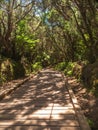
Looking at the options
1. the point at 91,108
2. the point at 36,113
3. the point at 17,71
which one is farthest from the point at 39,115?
the point at 17,71

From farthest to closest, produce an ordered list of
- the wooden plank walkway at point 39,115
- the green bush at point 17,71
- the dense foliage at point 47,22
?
1. the green bush at point 17,71
2. the dense foliage at point 47,22
3. the wooden plank walkway at point 39,115

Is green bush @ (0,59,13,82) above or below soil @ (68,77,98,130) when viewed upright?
above

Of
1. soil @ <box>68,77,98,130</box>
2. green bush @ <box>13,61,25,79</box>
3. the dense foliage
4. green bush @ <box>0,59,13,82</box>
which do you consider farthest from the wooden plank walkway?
green bush @ <box>13,61,25,79</box>

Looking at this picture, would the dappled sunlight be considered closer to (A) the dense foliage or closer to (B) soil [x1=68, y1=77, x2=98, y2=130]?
(B) soil [x1=68, y1=77, x2=98, y2=130]

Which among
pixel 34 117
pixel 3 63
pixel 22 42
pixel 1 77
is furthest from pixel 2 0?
pixel 34 117

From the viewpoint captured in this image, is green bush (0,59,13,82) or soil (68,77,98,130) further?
green bush (0,59,13,82)

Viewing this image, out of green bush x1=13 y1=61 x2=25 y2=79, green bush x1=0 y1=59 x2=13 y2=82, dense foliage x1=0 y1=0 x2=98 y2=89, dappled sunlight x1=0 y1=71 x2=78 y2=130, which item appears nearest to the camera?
dappled sunlight x1=0 y1=71 x2=78 y2=130

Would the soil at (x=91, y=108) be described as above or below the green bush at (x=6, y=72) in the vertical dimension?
below

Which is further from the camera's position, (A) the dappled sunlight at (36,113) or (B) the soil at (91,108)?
(B) the soil at (91,108)

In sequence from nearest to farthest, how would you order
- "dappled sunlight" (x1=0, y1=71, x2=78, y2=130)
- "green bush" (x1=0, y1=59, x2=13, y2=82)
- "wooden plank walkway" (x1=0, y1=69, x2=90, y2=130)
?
"wooden plank walkway" (x1=0, y1=69, x2=90, y2=130)
"dappled sunlight" (x1=0, y1=71, x2=78, y2=130)
"green bush" (x1=0, y1=59, x2=13, y2=82)

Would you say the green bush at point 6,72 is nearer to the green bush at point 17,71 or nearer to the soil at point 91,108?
the green bush at point 17,71

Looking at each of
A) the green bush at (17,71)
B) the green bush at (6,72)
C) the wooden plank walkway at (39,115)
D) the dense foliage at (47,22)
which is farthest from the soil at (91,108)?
the green bush at (17,71)

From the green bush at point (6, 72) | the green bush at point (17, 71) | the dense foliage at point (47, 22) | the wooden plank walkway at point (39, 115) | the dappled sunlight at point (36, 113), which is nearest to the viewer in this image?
the wooden plank walkway at point (39, 115)

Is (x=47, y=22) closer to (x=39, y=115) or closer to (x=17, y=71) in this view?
(x=17, y=71)
